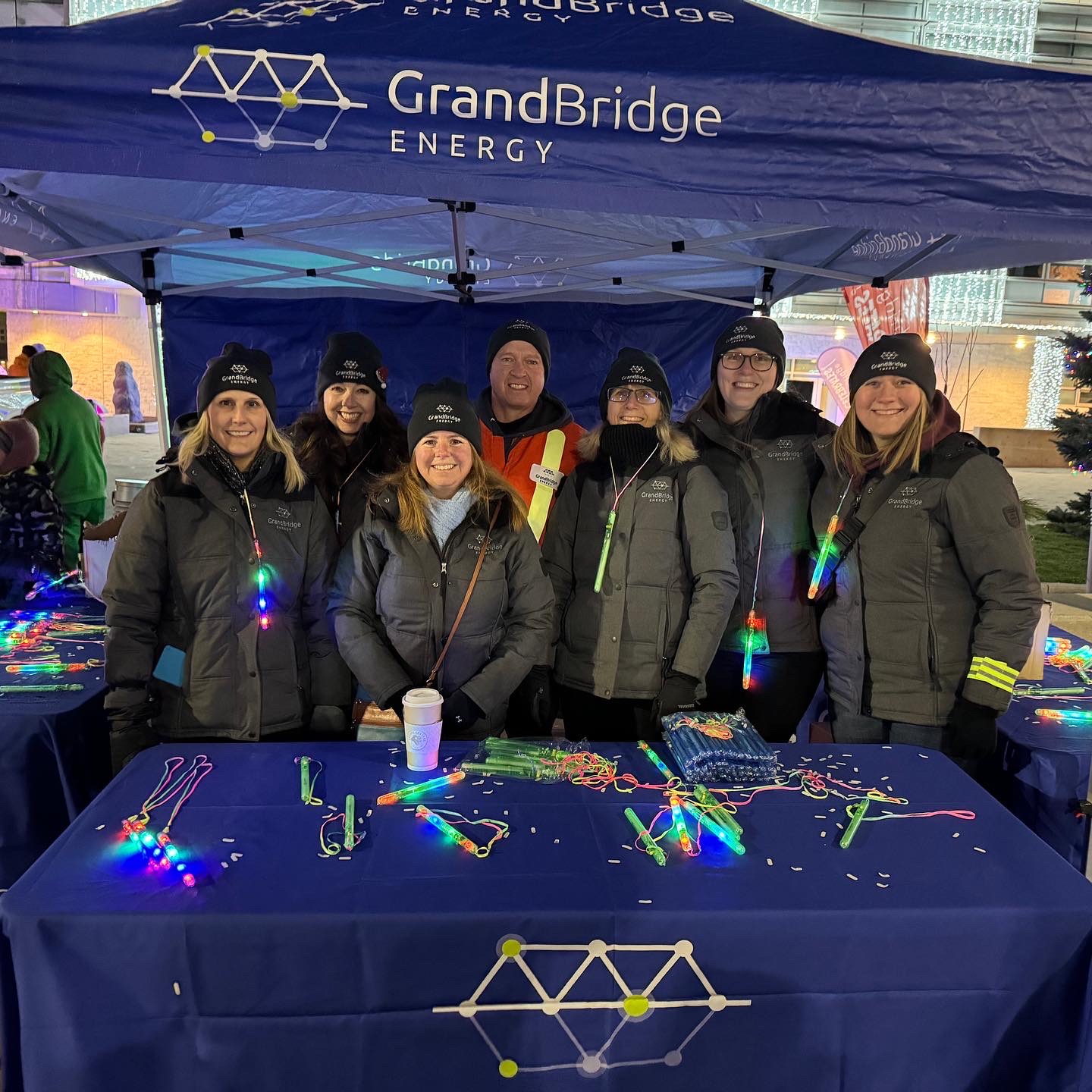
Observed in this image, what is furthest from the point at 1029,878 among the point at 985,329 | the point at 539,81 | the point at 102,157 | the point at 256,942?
the point at 985,329

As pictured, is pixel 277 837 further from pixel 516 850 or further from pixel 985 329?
pixel 985 329

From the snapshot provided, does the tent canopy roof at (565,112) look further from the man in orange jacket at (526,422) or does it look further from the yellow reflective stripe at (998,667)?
the man in orange jacket at (526,422)

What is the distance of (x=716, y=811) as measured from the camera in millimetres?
1777

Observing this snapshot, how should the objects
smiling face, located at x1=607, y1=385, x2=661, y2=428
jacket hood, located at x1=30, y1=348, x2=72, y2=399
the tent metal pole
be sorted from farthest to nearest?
the tent metal pole, jacket hood, located at x1=30, y1=348, x2=72, y2=399, smiling face, located at x1=607, y1=385, x2=661, y2=428

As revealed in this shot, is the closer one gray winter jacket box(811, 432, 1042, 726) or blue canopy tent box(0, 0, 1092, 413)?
blue canopy tent box(0, 0, 1092, 413)

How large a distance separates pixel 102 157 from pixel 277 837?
1508mm

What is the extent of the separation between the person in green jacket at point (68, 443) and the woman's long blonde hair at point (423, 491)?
351 cm

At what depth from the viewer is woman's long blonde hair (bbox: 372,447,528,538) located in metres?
2.25

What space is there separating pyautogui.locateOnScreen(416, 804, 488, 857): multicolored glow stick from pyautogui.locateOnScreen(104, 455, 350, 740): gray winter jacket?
771mm

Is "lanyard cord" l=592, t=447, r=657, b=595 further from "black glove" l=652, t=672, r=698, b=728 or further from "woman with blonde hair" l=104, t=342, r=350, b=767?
"woman with blonde hair" l=104, t=342, r=350, b=767

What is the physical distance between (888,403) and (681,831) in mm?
1466

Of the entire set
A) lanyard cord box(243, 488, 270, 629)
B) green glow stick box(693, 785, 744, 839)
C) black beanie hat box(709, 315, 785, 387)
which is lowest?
green glow stick box(693, 785, 744, 839)

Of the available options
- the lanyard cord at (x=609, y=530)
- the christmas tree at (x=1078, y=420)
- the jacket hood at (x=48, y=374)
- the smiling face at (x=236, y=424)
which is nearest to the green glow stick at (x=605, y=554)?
the lanyard cord at (x=609, y=530)

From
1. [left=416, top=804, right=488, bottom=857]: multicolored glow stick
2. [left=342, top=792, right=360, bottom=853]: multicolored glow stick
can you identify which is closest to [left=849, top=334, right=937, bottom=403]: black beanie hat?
[left=416, top=804, right=488, bottom=857]: multicolored glow stick
